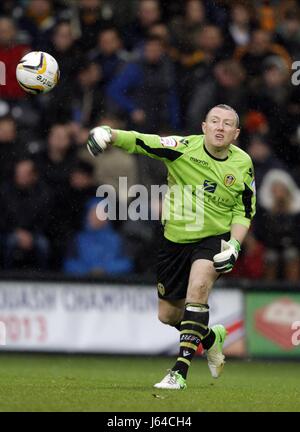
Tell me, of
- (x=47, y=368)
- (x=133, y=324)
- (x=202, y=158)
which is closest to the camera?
(x=202, y=158)

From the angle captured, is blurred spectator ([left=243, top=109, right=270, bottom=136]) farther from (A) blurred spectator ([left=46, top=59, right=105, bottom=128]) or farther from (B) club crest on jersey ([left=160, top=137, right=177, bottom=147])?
(B) club crest on jersey ([left=160, top=137, right=177, bottom=147])

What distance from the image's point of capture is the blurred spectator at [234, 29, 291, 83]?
14.0 m

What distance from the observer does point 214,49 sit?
13898 mm

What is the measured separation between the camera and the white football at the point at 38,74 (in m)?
9.98

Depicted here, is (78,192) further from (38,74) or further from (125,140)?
(125,140)

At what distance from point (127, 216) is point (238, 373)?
2655 millimetres

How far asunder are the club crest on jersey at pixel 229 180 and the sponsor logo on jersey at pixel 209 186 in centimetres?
9

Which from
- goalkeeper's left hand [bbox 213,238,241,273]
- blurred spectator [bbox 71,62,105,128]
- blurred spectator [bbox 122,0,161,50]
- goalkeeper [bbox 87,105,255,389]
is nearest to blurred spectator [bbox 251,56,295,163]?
blurred spectator [bbox 122,0,161,50]

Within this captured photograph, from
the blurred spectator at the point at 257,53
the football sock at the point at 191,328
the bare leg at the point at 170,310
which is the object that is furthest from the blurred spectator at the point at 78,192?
the football sock at the point at 191,328

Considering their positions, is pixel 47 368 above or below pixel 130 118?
below

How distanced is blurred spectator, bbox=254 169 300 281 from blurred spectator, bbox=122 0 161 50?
251 cm

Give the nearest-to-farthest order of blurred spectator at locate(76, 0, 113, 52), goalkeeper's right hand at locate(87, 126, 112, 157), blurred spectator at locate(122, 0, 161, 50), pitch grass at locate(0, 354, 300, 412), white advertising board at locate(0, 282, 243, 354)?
pitch grass at locate(0, 354, 300, 412)
goalkeeper's right hand at locate(87, 126, 112, 157)
white advertising board at locate(0, 282, 243, 354)
blurred spectator at locate(122, 0, 161, 50)
blurred spectator at locate(76, 0, 113, 52)
